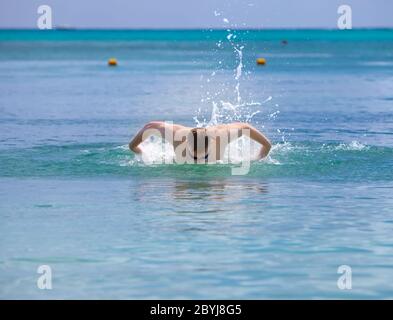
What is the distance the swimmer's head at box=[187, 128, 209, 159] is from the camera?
16.3 m

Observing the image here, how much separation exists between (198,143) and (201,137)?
28 cm

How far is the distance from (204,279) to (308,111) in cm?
1999

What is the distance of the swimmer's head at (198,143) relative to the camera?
1630cm

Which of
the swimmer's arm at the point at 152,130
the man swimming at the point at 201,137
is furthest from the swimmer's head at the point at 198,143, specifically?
the swimmer's arm at the point at 152,130

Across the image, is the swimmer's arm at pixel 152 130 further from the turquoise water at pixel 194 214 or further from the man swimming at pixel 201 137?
the turquoise water at pixel 194 214

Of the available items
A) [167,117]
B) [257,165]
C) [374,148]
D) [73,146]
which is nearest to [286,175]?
[257,165]

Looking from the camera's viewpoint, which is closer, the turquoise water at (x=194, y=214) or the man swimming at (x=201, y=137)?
the turquoise water at (x=194, y=214)

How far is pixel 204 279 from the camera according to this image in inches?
405

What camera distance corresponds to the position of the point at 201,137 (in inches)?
646

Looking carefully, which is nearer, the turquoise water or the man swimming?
the turquoise water

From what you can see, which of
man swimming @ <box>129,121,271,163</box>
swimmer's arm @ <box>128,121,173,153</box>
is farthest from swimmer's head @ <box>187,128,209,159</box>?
swimmer's arm @ <box>128,121,173,153</box>

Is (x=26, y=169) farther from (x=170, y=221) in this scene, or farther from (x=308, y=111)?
(x=308, y=111)

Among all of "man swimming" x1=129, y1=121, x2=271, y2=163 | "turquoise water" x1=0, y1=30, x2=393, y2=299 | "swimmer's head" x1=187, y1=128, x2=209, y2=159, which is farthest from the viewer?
"man swimming" x1=129, y1=121, x2=271, y2=163

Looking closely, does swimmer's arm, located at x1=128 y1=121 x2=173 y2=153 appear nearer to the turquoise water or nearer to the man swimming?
the man swimming
